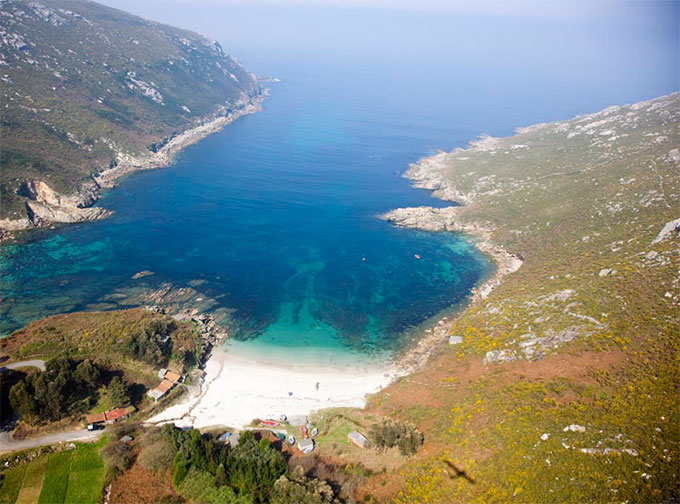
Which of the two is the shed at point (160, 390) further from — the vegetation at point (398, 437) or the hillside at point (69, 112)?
the hillside at point (69, 112)

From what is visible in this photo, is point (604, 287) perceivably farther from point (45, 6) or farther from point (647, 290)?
point (45, 6)

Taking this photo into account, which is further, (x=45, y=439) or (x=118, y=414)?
(x=118, y=414)

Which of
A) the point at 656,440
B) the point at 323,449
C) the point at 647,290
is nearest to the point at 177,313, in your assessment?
the point at 323,449

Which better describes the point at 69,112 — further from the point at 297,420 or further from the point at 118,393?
the point at 297,420

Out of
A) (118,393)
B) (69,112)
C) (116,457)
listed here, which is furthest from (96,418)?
(69,112)

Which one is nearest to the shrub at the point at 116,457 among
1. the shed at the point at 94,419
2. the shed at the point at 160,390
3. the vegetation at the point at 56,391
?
the shed at the point at 94,419
